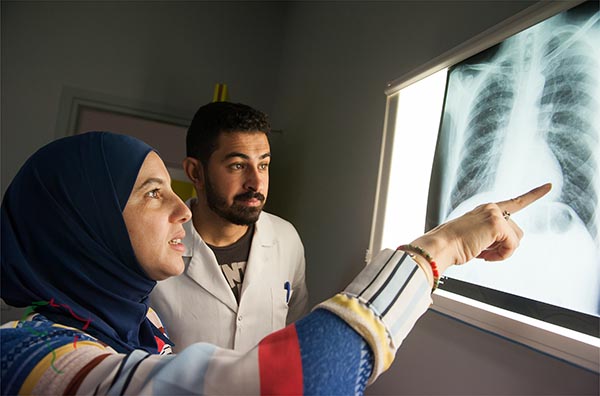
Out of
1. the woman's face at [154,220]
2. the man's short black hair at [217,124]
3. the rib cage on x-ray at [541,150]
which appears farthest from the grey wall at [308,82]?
the woman's face at [154,220]

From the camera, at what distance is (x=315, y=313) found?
53 centimetres

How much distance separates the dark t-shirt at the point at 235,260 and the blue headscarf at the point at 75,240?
27.2 inches

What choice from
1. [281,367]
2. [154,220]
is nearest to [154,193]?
[154,220]

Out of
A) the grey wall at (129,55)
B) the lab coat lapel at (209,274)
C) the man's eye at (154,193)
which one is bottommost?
the lab coat lapel at (209,274)

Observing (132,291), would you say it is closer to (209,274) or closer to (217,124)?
(209,274)

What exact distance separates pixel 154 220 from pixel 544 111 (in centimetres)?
67

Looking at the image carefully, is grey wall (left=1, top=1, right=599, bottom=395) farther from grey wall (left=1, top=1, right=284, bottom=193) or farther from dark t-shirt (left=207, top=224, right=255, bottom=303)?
dark t-shirt (left=207, top=224, right=255, bottom=303)

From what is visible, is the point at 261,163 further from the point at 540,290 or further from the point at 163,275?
the point at 540,290

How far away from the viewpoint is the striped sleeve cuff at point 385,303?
0.51 meters

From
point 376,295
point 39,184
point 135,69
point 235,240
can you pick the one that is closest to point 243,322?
point 235,240

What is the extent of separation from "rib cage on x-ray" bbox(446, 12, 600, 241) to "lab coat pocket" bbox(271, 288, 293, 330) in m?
0.78

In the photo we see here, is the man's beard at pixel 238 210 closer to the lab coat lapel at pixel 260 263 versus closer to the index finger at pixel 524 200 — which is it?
the lab coat lapel at pixel 260 263

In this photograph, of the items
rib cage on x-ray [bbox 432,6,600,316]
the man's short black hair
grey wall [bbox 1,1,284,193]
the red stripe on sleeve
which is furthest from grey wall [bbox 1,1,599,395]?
the red stripe on sleeve

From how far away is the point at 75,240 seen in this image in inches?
28.0
